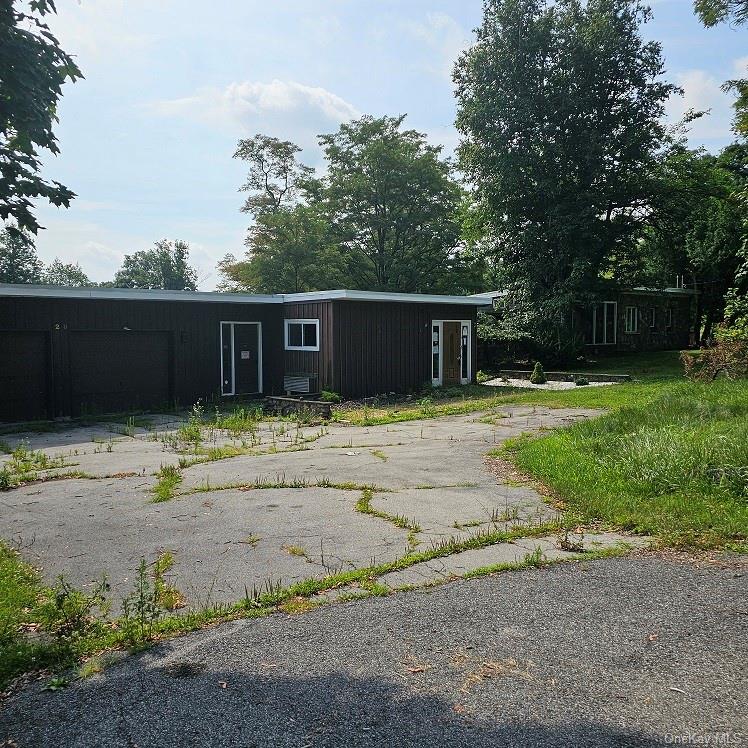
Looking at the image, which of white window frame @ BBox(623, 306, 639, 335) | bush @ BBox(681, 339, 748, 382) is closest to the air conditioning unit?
bush @ BBox(681, 339, 748, 382)

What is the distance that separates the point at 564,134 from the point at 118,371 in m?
18.1

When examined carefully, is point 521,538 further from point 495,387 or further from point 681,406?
point 495,387

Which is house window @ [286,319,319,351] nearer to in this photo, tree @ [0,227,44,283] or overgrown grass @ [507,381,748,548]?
overgrown grass @ [507,381,748,548]

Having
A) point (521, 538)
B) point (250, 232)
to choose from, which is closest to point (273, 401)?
point (521, 538)

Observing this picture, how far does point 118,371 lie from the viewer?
1592 centimetres

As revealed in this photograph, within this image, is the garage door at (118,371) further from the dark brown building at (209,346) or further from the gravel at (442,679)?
the gravel at (442,679)

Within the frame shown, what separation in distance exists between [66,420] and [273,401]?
446 centimetres

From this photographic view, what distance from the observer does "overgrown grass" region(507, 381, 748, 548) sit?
18.6 ft

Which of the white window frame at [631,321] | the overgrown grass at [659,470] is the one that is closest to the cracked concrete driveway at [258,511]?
the overgrown grass at [659,470]

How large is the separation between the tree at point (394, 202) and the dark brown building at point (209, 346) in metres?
13.9

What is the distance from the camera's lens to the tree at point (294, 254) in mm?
33375

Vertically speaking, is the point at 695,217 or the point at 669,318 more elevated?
the point at 695,217

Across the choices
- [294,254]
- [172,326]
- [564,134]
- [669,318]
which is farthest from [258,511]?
[669,318]

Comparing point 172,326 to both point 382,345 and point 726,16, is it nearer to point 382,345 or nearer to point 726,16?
point 382,345
